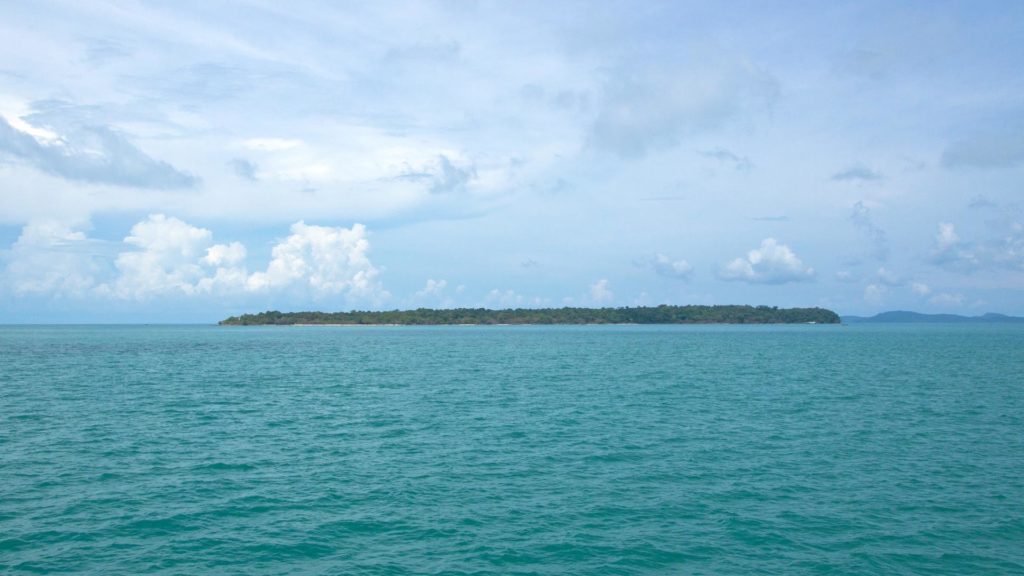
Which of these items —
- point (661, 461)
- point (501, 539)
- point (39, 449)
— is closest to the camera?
point (501, 539)

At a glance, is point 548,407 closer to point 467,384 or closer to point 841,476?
point 467,384

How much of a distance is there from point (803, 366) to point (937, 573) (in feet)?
210

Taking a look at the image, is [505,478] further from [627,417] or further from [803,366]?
[803,366]

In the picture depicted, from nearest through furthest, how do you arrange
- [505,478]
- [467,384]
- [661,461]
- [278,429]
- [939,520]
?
1. [939,520]
2. [505,478]
3. [661,461]
4. [278,429]
5. [467,384]

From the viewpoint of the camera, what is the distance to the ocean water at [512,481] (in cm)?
1988

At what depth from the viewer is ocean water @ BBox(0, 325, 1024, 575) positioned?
19875mm

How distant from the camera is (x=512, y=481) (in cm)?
2722

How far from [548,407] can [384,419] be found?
35.3ft

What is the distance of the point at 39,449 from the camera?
107 feet

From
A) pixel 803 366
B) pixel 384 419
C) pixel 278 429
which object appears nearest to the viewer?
pixel 278 429

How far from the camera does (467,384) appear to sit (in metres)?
59.8

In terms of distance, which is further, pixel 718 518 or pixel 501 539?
pixel 718 518

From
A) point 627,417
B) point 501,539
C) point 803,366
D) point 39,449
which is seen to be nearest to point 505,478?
point 501,539

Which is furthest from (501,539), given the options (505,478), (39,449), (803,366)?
(803,366)
